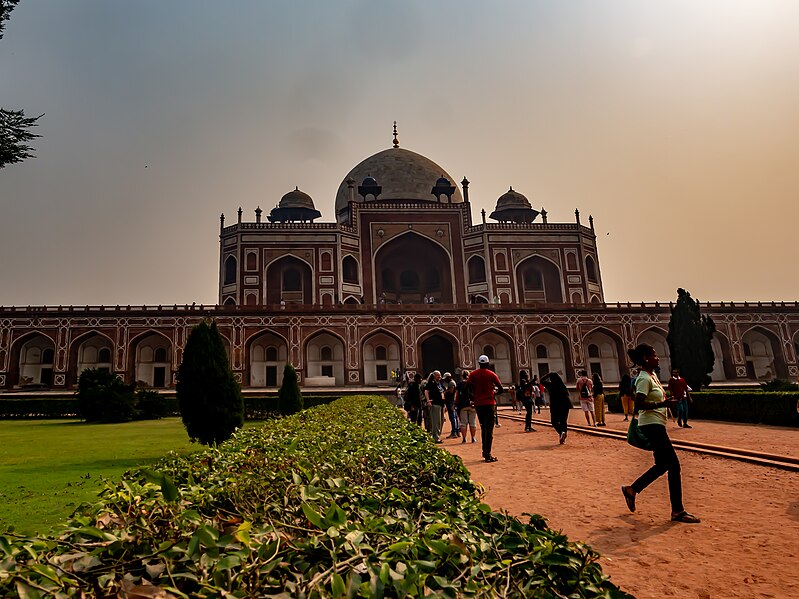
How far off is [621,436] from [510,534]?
30.0 ft

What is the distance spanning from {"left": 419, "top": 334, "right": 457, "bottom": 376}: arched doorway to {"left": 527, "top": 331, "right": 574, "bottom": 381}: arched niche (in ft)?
16.3

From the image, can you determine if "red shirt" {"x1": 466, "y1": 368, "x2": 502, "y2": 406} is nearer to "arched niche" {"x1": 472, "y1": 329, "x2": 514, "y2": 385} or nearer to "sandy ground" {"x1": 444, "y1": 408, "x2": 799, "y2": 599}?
"sandy ground" {"x1": 444, "y1": 408, "x2": 799, "y2": 599}

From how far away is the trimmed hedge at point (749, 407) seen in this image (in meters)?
11.9

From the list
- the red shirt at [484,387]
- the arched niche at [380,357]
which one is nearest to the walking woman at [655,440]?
the red shirt at [484,387]

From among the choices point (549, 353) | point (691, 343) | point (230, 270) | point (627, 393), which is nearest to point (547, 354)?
point (549, 353)

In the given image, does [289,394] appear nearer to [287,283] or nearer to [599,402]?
[599,402]

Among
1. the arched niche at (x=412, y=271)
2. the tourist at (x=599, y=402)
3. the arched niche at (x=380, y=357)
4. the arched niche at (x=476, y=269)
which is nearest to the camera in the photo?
the tourist at (x=599, y=402)

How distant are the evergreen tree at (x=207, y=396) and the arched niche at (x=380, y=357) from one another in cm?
2150

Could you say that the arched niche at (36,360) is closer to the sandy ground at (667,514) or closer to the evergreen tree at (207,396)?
the evergreen tree at (207,396)

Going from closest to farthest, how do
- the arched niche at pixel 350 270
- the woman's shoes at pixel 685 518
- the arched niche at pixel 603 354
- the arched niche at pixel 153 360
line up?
the woman's shoes at pixel 685 518 → the arched niche at pixel 153 360 → the arched niche at pixel 603 354 → the arched niche at pixel 350 270

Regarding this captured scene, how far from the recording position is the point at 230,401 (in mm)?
9742

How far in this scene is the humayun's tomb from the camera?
98.3 feet

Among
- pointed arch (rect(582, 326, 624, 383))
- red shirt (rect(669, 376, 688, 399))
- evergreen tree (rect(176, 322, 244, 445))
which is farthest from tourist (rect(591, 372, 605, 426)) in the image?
pointed arch (rect(582, 326, 624, 383))

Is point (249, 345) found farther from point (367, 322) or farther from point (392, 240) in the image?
point (392, 240)
